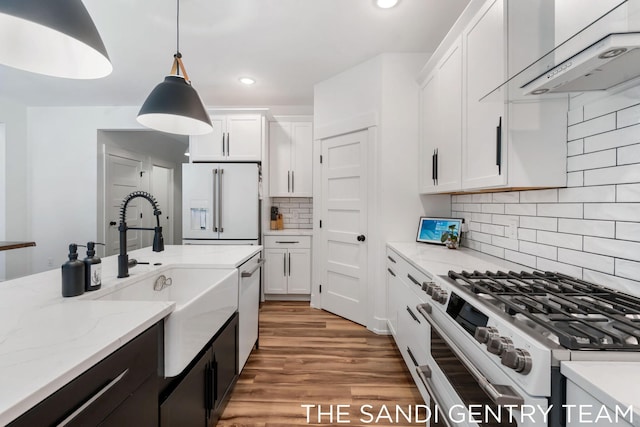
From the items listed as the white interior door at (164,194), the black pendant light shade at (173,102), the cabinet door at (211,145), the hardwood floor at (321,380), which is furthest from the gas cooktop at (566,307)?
the white interior door at (164,194)

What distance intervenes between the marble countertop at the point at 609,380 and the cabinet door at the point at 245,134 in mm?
3503

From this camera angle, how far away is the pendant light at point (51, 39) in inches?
31.0

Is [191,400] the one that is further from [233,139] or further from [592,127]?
[233,139]

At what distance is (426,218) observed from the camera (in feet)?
8.73

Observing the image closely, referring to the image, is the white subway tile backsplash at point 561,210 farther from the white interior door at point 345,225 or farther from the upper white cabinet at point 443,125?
the white interior door at point 345,225

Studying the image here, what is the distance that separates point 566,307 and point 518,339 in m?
0.28

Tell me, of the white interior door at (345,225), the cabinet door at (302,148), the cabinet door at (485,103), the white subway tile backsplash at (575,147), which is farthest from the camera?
the cabinet door at (302,148)

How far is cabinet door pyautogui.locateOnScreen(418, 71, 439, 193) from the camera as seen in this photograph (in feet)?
7.51

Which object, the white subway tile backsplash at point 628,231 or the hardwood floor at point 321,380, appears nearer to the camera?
the white subway tile backsplash at point 628,231

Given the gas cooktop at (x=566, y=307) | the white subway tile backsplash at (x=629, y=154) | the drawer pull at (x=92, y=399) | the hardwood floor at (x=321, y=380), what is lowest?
the hardwood floor at (x=321, y=380)

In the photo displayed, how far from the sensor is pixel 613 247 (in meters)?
1.15

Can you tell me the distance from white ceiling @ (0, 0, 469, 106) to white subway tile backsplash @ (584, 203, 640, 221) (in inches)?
67.9

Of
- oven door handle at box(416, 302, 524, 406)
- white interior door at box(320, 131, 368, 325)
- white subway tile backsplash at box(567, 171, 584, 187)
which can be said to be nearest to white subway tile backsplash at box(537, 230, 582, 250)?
white subway tile backsplash at box(567, 171, 584, 187)

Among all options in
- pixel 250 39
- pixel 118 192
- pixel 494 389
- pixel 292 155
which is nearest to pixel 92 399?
pixel 494 389
